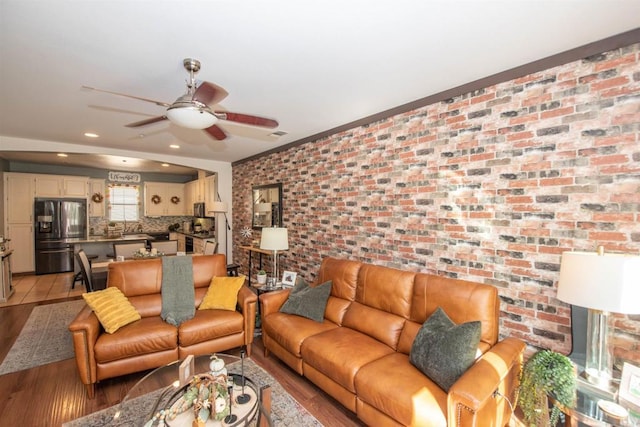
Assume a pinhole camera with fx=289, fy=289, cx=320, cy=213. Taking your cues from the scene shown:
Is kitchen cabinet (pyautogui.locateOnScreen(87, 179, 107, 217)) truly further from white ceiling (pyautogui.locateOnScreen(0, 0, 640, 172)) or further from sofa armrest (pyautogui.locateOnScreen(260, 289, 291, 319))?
sofa armrest (pyautogui.locateOnScreen(260, 289, 291, 319))

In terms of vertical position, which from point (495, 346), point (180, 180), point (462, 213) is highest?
point (180, 180)

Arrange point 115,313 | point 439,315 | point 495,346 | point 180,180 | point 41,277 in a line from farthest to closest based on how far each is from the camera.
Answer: point 180,180 → point 41,277 → point 115,313 → point 439,315 → point 495,346

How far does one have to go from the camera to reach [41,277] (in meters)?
6.52

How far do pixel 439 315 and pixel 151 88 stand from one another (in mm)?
3213

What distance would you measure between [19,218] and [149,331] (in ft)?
21.7

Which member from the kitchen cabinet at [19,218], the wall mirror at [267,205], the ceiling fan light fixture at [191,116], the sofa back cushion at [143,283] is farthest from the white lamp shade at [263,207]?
the kitchen cabinet at [19,218]

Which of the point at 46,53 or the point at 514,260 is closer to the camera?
the point at 46,53

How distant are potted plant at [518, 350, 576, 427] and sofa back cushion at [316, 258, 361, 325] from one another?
155cm

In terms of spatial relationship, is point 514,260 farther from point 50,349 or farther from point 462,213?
point 50,349

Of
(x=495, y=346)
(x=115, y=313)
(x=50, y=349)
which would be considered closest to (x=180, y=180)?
(x=50, y=349)

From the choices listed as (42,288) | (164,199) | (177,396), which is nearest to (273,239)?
(177,396)

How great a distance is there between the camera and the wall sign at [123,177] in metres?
7.94

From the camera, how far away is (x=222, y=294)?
330 centimetres

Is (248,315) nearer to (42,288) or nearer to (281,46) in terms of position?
(281,46)
